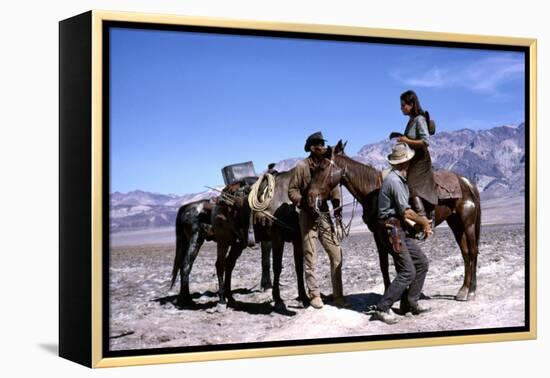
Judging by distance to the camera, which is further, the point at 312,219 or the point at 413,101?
the point at 413,101

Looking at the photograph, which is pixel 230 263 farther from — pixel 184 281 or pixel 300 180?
pixel 300 180

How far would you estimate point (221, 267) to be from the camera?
1101cm

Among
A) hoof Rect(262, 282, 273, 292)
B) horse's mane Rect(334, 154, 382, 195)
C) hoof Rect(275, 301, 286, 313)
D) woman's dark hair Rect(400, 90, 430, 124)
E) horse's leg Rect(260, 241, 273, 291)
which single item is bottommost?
hoof Rect(275, 301, 286, 313)

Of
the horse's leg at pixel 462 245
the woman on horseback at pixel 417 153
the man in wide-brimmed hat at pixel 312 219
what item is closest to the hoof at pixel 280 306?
the man in wide-brimmed hat at pixel 312 219

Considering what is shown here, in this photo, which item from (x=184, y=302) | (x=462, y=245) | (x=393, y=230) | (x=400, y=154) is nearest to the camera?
(x=184, y=302)

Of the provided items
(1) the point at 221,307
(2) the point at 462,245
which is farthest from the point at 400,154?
(1) the point at 221,307

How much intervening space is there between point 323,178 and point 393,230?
80 cm

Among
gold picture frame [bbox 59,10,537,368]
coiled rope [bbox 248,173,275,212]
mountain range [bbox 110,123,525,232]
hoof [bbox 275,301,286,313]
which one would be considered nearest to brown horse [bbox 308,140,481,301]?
mountain range [bbox 110,123,525,232]

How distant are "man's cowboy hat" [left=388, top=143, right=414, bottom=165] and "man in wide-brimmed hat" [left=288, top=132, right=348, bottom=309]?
0.61 metres

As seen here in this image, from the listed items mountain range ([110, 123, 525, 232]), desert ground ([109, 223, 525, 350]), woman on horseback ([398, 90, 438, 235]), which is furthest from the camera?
woman on horseback ([398, 90, 438, 235])

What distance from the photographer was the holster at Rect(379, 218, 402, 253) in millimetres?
11383

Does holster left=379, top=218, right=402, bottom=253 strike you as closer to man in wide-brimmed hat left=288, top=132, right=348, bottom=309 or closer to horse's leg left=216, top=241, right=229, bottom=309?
man in wide-brimmed hat left=288, top=132, right=348, bottom=309

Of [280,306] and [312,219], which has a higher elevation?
[312,219]

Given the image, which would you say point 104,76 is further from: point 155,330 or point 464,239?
point 464,239
